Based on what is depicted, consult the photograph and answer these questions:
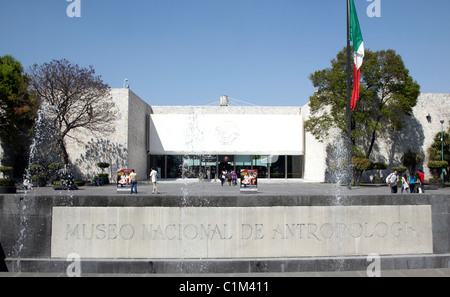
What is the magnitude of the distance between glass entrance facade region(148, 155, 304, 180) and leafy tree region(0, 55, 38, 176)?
15067 millimetres

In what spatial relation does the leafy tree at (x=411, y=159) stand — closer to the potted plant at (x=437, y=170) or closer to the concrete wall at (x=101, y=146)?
the potted plant at (x=437, y=170)

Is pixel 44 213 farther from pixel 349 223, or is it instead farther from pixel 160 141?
pixel 160 141

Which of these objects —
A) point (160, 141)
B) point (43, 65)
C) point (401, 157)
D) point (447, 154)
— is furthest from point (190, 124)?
point (447, 154)

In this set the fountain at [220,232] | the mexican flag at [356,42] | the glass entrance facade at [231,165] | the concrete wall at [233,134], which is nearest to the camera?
the fountain at [220,232]

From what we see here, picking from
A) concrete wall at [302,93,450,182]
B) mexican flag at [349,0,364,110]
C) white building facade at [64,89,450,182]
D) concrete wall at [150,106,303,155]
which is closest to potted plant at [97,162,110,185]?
white building facade at [64,89,450,182]

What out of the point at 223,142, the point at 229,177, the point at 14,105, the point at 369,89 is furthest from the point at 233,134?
the point at 14,105

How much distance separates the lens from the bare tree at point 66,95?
28.8 meters

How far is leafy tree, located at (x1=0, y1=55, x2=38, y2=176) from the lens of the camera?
98.3 feet

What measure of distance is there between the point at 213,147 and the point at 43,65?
790 inches

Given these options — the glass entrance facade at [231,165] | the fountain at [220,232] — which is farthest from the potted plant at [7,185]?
the glass entrance facade at [231,165]

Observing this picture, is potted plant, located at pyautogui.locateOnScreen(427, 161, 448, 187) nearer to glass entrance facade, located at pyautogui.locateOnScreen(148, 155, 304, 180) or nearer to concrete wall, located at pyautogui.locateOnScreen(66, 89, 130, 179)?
glass entrance facade, located at pyautogui.locateOnScreen(148, 155, 304, 180)

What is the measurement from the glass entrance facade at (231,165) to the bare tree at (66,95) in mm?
11636

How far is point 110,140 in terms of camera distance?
113 feet

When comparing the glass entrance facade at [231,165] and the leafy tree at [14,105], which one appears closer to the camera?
the leafy tree at [14,105]
